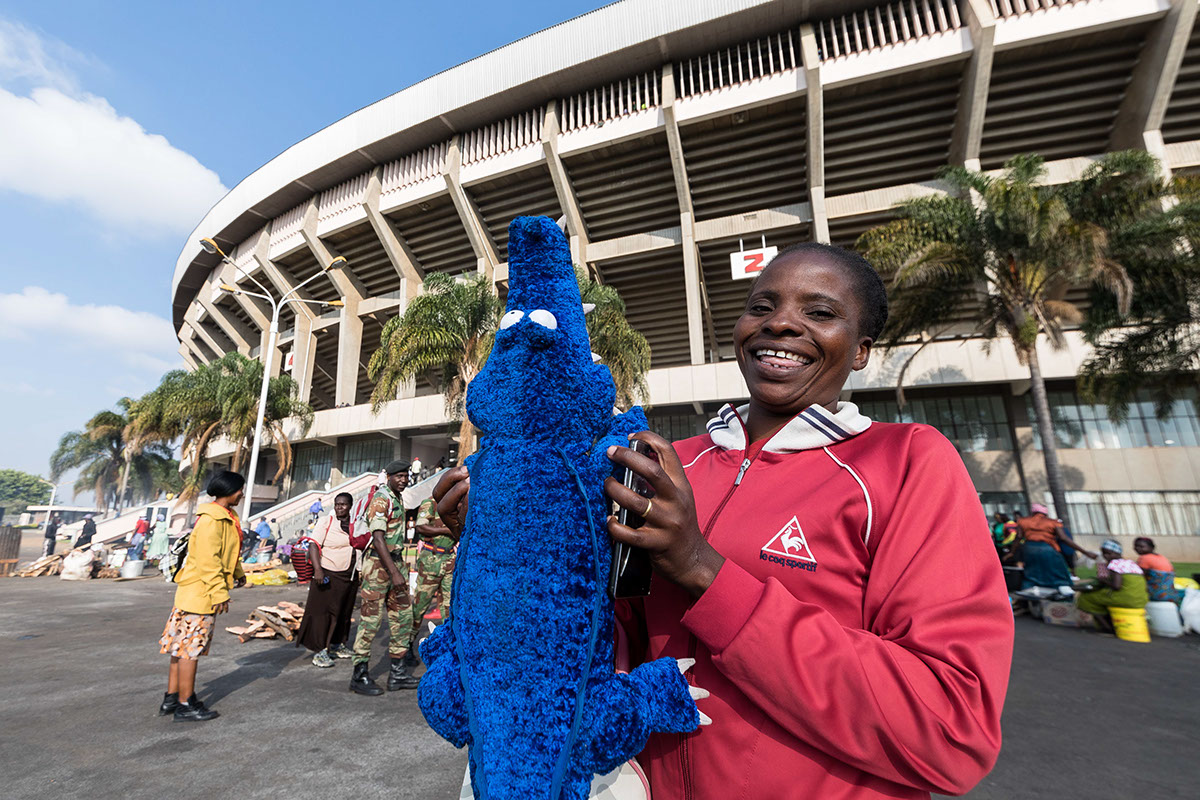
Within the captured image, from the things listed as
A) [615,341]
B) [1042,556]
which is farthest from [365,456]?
[1042,556]

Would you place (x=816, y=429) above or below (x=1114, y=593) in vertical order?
above

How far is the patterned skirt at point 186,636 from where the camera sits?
12.5 ft

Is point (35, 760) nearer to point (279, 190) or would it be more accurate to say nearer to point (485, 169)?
point (485, 169)

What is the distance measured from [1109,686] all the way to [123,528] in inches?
1090

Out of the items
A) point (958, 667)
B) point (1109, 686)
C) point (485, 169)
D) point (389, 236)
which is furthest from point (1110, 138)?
point (389, 236)

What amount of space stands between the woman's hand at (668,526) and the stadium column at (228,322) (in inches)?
1266

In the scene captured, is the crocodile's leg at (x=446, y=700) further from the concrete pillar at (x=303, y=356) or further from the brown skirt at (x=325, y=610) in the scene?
the concrete pillar at (x=303, y=356)

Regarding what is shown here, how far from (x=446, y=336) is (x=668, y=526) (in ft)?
40.2

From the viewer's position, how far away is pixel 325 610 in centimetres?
520

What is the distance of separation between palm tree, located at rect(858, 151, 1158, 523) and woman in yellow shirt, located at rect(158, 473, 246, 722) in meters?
12.7

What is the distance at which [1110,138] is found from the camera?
1429cm

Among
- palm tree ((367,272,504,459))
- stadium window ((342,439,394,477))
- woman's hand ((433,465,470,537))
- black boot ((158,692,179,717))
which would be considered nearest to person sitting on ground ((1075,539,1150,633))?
woman's hand ((433,465,470,537))

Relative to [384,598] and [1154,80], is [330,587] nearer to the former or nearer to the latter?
[384,598]

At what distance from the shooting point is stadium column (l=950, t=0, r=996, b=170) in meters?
12.7
